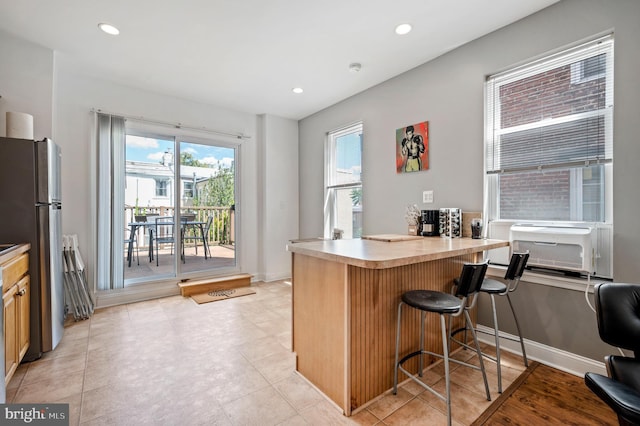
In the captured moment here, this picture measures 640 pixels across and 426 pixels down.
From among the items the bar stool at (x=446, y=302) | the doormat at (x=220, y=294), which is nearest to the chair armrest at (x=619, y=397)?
the bar stool at (x=446, y=302)

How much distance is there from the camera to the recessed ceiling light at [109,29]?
252 centimetres

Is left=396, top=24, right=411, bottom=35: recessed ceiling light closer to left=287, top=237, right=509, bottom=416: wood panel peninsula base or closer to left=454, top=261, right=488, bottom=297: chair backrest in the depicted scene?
left=287, top=237, right=509, bottom=416: wood panel peninsula base

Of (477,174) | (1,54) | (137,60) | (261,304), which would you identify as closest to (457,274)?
(477,174)

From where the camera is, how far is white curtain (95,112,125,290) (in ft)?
11.6

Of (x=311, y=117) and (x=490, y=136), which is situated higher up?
(x=311, y=117)

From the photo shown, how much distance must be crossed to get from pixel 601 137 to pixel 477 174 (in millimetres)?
854

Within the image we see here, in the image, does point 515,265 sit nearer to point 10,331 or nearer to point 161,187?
point 10,331

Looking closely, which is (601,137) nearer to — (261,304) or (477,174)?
(477,174)

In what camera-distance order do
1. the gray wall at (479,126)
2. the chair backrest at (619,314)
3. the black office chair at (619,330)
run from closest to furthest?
the black office chair at (619,330) → the chair backrest at (619,314) → the gray wall at (479,126)

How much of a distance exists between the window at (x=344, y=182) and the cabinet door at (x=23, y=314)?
133 inches

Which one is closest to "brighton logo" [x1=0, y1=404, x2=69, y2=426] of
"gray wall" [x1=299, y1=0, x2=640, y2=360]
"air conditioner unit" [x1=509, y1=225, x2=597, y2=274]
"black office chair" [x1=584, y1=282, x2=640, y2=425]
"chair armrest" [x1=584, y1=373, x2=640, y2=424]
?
"chair armrest" [x1=584, y1=373, x2=640, y2=424]

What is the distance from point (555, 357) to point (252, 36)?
3710 mm

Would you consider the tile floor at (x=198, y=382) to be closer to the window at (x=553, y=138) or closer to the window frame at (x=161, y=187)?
the window at (x=553, y=138)

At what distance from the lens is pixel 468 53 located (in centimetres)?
277
